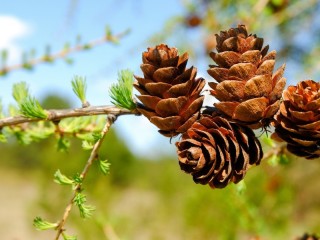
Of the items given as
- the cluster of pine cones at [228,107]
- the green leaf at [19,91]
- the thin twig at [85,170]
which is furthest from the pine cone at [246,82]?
the green leaf at [19,91]

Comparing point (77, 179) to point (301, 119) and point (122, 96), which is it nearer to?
point (122, 96)

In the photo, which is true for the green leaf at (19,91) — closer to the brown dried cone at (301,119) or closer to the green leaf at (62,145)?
the green leaf at (62,145)

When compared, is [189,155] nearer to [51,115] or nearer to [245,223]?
[51,115]

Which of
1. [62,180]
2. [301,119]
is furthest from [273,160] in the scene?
[62,180]

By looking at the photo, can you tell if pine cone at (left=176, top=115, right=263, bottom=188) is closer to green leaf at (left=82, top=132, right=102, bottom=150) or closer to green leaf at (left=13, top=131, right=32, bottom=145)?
green leaf at (left=82, top=132, right=102, bottom=150)

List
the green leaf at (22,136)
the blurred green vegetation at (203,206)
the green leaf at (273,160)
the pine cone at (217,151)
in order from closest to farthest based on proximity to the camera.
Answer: the pine cone at (217,151), the green leaf at (273,160), the green leaf at (22,136), the blurred green vegetation at (203,206)

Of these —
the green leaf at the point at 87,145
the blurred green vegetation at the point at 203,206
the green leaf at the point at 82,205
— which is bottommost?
the green leaf at the point at 82,205
